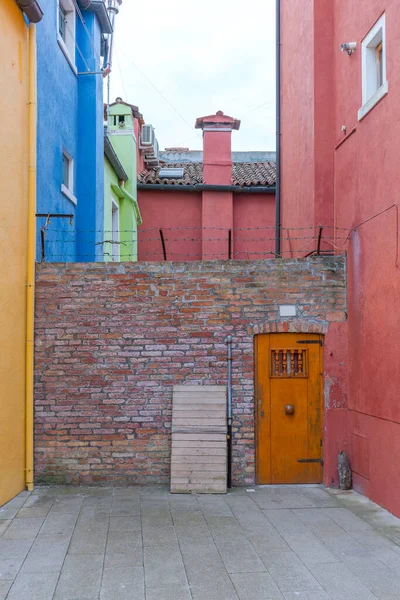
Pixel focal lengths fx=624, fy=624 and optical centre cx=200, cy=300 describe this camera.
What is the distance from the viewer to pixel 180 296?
813cm

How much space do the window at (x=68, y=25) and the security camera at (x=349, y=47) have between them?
486 centimetres

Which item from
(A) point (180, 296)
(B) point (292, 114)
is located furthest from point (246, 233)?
(A) point (180, 296)

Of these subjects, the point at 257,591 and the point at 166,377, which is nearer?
the point at 257,591

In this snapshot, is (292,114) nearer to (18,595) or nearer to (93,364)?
(93,364)

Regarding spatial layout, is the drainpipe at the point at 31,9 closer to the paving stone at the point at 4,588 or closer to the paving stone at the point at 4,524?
the paving stone at the point at 4,524

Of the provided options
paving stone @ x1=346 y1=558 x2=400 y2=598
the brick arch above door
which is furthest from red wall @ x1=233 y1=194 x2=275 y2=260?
paving stone @ x1=346 y1=558 x2=400 y2=598

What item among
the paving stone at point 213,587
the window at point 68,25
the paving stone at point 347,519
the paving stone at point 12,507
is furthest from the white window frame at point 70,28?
the paving stone at point 213,587

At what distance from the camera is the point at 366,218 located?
7.52 metres

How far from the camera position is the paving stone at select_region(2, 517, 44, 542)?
5.91 meters

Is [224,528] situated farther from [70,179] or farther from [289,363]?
[70,179]

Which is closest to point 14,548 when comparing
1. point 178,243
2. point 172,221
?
point 178,243

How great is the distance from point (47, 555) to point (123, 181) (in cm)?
1062

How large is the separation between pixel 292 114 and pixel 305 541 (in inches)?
297

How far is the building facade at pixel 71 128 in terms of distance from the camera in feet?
29.9
